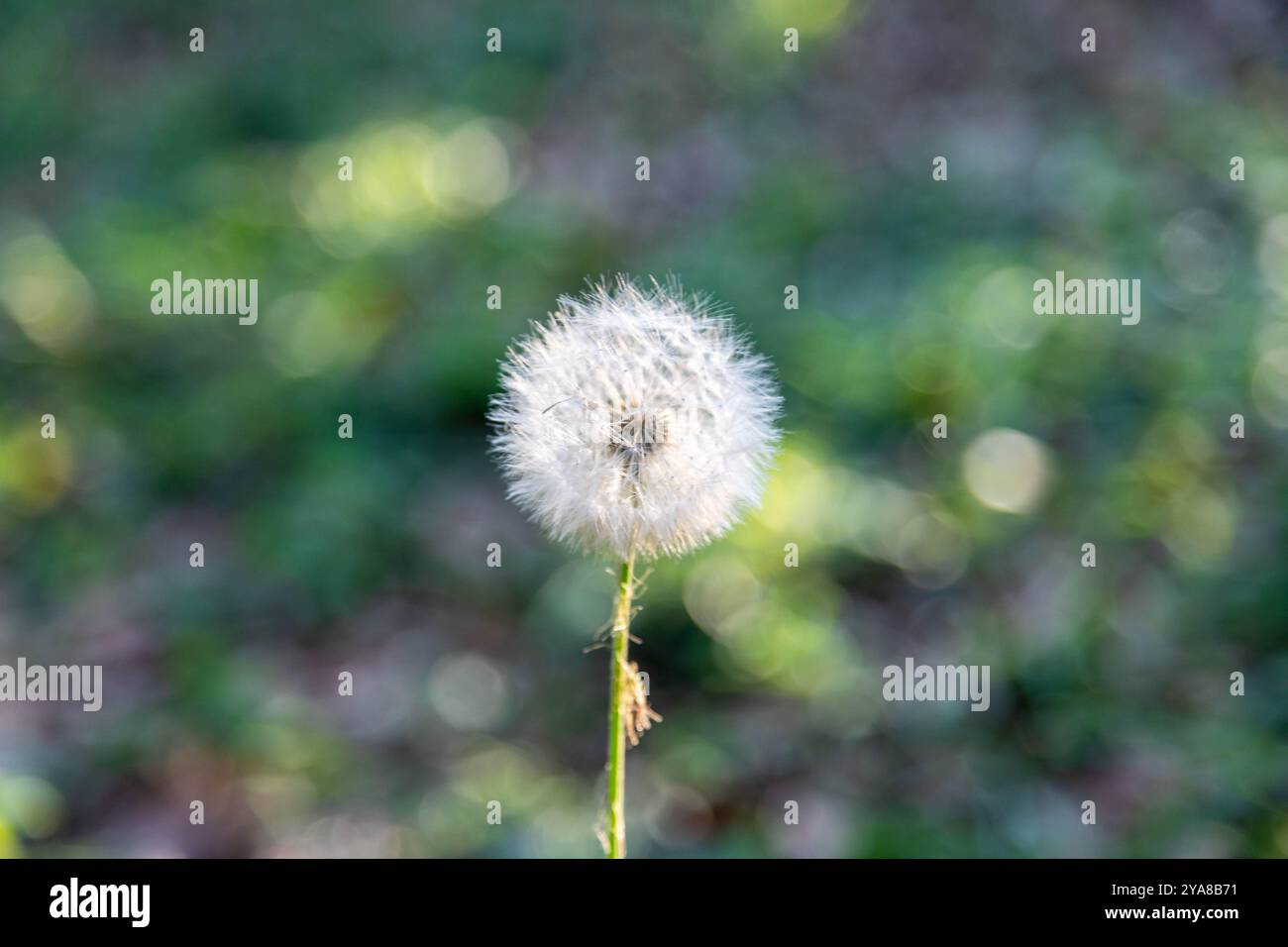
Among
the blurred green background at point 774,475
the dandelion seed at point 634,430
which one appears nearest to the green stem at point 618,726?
the dandelion seed at point 634,430

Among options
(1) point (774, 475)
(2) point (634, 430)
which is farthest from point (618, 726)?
(1) point (774, 475)

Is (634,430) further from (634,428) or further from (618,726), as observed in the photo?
(618,726)

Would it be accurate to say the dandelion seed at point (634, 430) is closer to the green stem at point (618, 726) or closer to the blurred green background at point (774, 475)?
the green stem at point (618, 726)

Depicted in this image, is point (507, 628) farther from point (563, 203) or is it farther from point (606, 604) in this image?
point (563, 203)

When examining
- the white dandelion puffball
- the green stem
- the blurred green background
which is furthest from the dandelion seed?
the blurred green background

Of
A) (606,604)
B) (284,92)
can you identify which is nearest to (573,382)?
(606,604)

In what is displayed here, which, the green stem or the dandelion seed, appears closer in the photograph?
the green stem

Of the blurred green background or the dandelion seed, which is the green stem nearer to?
the dandelion seed
